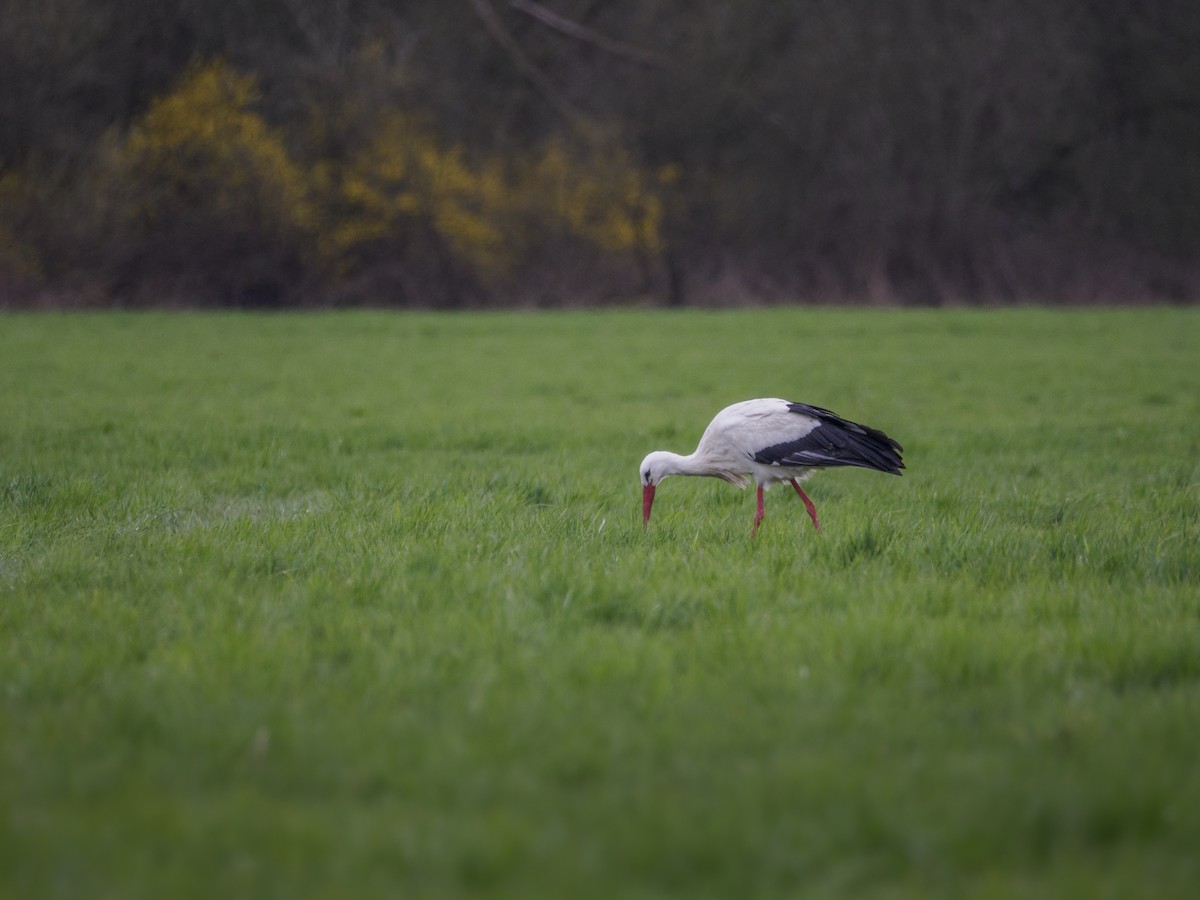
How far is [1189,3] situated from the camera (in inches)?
1451

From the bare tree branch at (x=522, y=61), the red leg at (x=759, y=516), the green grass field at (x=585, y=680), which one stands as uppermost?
the bare tree branch at (x=522, y=61)

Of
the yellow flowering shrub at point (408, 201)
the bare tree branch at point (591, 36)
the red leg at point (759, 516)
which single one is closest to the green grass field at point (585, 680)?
the red leg at point (759, 516)

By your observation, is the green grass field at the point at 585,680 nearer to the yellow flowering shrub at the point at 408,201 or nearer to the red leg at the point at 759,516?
the red leg at the point at 759,516

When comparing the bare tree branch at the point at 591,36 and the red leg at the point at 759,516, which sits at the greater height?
the bare tree branch at the point at 591,36

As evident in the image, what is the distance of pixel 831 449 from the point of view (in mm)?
6547

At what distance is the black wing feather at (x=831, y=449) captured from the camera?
6.49 metres

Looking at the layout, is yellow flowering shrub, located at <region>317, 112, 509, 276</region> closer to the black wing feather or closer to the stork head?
the stork head

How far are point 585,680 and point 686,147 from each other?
35617mm

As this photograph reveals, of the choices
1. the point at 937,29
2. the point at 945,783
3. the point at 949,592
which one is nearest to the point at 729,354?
the point at 949,592

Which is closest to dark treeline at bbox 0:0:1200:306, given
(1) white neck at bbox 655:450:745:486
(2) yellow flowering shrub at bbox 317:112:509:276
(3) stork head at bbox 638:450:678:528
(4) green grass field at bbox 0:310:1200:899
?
(2) yellow flowering shrub at bbox 317:112:509:276

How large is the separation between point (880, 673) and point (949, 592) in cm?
104

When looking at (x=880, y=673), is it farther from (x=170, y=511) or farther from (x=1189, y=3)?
(x=1189, y=3)

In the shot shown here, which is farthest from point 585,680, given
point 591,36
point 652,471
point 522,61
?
point 591,36

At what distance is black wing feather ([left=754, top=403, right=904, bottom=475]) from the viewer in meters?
6.49
